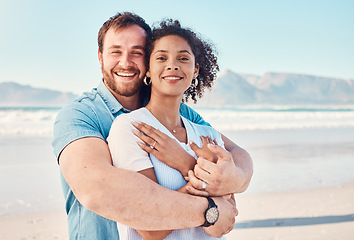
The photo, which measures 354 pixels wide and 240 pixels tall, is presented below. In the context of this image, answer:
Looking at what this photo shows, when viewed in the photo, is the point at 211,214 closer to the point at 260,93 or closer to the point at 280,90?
the point at 260,93

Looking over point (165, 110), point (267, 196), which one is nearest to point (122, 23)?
point (165, 110)

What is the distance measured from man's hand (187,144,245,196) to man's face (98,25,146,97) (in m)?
0.84

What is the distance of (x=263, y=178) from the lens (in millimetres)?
6770

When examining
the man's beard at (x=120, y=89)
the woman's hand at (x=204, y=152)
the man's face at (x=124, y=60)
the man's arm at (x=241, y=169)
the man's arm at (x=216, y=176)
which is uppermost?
the man's face at (x=124, y=60)

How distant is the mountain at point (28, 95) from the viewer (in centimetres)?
5698

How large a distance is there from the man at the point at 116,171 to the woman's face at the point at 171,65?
25 cm

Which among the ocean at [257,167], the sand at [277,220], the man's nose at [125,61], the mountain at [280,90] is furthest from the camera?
the mountain at [280,90]

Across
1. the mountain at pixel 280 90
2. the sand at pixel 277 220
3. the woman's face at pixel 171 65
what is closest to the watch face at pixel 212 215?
the woman's face at pixel 171 65

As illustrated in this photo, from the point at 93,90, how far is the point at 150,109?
51 cm

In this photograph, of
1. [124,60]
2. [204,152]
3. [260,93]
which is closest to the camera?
Answer: [204,152]

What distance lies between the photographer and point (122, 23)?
98.0 inches

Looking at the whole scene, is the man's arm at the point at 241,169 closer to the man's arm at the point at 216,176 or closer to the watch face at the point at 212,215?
the man's arm at the point at 216,176

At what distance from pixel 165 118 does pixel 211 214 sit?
2.23 ft

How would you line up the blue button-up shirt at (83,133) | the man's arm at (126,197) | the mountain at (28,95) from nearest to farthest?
the man's arm at (126,197) → the blue button-up shirt at (83,133) → the mountain at (28,95)
